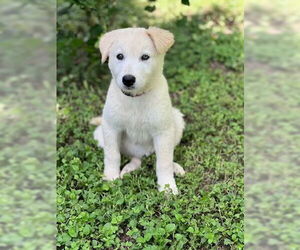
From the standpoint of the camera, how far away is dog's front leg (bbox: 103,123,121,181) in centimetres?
419

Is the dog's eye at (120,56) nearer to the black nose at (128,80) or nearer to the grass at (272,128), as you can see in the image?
the black nose at (128,80)

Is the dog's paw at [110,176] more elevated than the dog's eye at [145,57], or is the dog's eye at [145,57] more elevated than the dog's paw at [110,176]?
the dog's eye at [145,57]

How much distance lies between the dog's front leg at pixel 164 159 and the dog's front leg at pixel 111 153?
0.28 meters

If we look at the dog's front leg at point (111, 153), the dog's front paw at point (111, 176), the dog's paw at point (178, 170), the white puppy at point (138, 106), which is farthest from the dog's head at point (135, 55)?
the dog's paw at point (178, 170)

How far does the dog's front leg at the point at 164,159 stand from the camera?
4121mm

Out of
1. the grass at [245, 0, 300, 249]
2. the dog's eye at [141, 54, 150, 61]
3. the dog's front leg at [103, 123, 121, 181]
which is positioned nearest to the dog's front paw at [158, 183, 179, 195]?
the dog's front leg at [103, 123, 121, 181]

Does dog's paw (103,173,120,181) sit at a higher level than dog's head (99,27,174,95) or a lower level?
lower

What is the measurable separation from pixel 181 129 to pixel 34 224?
58.9 inches

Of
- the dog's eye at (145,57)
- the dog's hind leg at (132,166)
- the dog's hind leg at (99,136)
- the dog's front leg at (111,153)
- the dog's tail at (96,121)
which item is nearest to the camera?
the dog's eye at (145,57)

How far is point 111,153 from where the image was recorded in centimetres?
426

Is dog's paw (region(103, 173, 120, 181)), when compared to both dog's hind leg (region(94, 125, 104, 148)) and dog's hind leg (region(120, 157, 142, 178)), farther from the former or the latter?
dog's hind leg (region(94, 125, 104, 148))

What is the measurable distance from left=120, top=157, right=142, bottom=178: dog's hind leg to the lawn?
0.05m

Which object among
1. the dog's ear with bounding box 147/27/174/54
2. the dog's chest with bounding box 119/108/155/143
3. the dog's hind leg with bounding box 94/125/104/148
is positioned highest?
the dog's ear with bounding box 147/27/174/54

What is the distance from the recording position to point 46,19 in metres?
3.06
